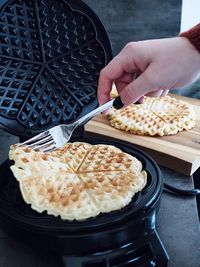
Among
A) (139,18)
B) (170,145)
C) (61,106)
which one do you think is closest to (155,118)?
(170,145)

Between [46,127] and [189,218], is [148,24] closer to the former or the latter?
[46,127]

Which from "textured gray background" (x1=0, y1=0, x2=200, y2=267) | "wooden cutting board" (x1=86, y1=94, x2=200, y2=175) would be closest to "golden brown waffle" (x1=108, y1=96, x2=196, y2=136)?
"wooden cutting board" (x1=86, y1=94, x2=200, y2=175)

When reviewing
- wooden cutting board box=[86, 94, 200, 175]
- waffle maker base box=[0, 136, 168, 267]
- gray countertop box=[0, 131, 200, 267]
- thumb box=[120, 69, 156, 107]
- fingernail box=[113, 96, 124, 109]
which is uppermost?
thumb box=[120, 69, 156, 107]

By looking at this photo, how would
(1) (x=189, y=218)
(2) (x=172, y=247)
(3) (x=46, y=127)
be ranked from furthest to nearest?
(3) (x=46, y=127), (1) (x=189, y=218), (2) (x=172, y=247)

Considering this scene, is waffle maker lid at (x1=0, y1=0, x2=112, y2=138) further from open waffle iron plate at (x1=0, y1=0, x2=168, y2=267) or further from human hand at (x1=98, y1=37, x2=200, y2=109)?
human hand at (x1=98, y1=37, x2=200, y2=109)

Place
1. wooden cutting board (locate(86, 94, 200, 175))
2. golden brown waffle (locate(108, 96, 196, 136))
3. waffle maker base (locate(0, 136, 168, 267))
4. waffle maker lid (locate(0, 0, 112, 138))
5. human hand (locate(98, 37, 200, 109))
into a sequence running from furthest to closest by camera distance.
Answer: golden brown waffle (locate(108, 96, 196, 136)), wooden cutting board (locate(86, 94, 200, 175)), waffle maker lid (locate(0, 0, 112, 138)), human hand (locate(98, 37, 200, 109)), waffle maker base (locate(0, 136, 168, 267))

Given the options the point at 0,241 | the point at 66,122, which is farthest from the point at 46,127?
the point at 0,241

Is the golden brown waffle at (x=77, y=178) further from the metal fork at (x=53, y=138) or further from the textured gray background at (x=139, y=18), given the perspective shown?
the textured gray background at (x=139, y=18)
